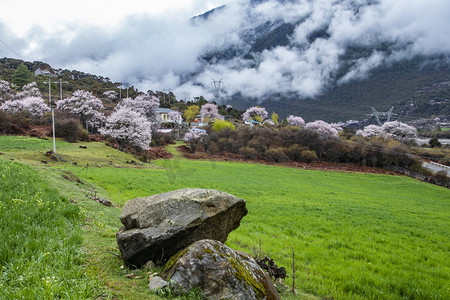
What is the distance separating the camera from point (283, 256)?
838 cm

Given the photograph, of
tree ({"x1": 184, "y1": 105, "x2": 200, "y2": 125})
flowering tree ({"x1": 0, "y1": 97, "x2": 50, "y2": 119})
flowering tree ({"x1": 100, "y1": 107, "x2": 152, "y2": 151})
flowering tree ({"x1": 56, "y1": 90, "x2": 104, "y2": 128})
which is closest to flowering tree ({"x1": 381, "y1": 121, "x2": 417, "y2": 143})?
flowering tree ({"x1": 100, "y1": 107, "x2": 152, "y2": 151})

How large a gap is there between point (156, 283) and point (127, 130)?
4691cm

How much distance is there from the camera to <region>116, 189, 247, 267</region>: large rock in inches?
192

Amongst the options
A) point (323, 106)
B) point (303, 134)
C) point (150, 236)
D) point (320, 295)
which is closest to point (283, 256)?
point (320, 295)

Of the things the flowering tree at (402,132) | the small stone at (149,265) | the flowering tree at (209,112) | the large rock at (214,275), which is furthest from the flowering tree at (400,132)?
the small stone at (149,265)

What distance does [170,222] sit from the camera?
500cm

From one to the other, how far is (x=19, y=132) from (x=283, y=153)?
55208mm

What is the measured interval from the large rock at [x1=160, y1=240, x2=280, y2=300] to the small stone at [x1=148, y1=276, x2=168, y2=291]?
0.30 ft

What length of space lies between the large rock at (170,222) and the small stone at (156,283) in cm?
83

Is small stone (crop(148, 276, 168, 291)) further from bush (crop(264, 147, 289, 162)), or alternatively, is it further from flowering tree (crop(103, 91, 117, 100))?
flowering tree (crop(103, 91, 117, 100))

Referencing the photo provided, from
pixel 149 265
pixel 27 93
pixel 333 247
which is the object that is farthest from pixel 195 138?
pixel 149 265

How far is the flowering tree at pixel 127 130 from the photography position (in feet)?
152

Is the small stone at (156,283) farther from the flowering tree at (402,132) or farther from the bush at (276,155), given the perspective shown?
the flowering tree at (402,132)

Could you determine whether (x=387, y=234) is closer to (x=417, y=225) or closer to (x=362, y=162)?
(x=417, y=225)
